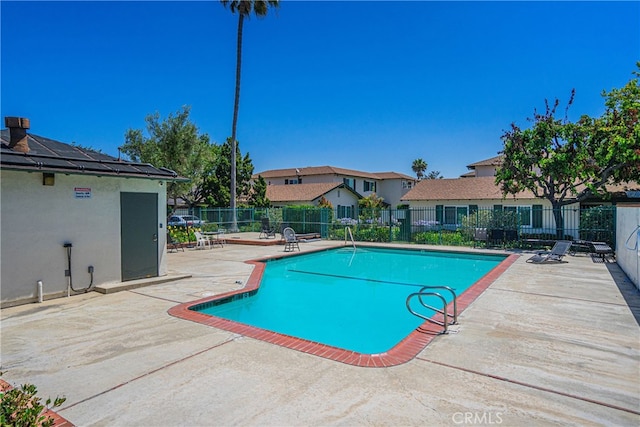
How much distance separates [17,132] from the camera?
283 inches

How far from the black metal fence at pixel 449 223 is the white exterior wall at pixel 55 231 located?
13.9 meters

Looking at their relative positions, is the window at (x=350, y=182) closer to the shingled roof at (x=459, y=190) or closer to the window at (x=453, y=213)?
the shingled roof at (x=459, y=190)

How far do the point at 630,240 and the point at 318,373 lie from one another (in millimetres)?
9587

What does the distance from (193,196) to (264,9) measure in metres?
16.1

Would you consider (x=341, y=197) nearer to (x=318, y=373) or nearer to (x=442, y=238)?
(x=442, y=238)

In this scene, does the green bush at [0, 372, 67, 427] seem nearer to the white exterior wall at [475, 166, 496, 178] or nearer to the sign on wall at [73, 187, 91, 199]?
the sign on wall at [73, 187, 91, 199]

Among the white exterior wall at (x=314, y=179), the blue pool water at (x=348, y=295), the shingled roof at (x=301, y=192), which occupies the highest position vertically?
the white exterior wall at (x=314, y=179)

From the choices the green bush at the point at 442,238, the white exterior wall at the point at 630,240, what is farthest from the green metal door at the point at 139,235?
the green bush at the point at 442,238

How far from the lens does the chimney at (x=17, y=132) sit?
278 inches

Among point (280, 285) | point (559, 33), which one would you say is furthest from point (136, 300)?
point (559, 33)

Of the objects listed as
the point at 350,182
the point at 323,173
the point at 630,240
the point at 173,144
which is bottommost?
the point at 630,240

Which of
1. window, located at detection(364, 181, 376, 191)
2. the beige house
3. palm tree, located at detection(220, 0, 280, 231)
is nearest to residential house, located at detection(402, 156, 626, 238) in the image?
the beige house

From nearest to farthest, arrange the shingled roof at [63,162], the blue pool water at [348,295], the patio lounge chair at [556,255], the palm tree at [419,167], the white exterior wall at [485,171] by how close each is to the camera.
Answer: the shingled roof at [63,162] → the blue pool water at [348,295] → the patio lounge chair at [556,255] → the white exterior wall at [485,171] → the palm tree at [419,167]

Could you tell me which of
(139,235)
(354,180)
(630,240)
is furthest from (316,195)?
(630,240)
